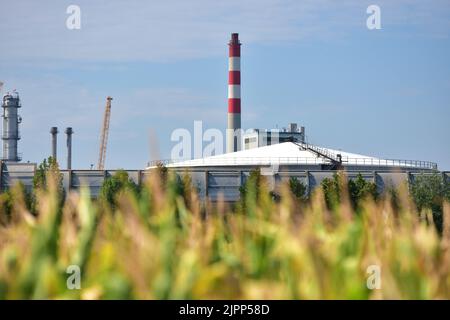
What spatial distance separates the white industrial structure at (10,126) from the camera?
433ft

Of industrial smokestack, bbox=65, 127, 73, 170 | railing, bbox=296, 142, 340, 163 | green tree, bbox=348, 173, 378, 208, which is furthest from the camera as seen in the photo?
A: industrial smokestack, bbox=65, 127, 73, 170

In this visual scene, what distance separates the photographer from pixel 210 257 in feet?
20.3

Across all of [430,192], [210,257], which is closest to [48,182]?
[210,257]

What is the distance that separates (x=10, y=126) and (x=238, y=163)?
4642 centimetres

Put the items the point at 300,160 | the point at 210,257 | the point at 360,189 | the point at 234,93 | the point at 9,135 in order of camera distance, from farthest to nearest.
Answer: the point at 9,135, the point at 234,93, the point at 300,160, the point at 360,189, the point at 210,257

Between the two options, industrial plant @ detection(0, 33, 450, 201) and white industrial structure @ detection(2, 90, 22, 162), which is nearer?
industrial plant @ detection(0, 33, 450, 201)

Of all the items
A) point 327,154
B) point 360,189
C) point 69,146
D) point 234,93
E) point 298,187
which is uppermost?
point 234,93

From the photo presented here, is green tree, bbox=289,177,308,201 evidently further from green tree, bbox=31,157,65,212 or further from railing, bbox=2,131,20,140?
railing, bbox=2,131,20,140

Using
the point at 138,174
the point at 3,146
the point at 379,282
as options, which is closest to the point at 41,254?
the point at 379,282

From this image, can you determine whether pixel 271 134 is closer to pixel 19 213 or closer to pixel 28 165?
pixel 28 165

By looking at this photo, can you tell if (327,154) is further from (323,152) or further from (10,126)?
Answer: (10,126)

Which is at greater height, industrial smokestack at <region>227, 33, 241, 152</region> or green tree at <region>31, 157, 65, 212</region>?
industrial smokestack at <region>227, 33, 241, 152</region>

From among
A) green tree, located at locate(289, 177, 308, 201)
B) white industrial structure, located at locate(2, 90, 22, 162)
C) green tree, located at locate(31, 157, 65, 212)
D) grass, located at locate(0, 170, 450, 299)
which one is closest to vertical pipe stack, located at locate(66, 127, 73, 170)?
white industrial structure, located at locate(2, 90, 22, 162)

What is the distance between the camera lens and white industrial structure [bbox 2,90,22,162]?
433ft
